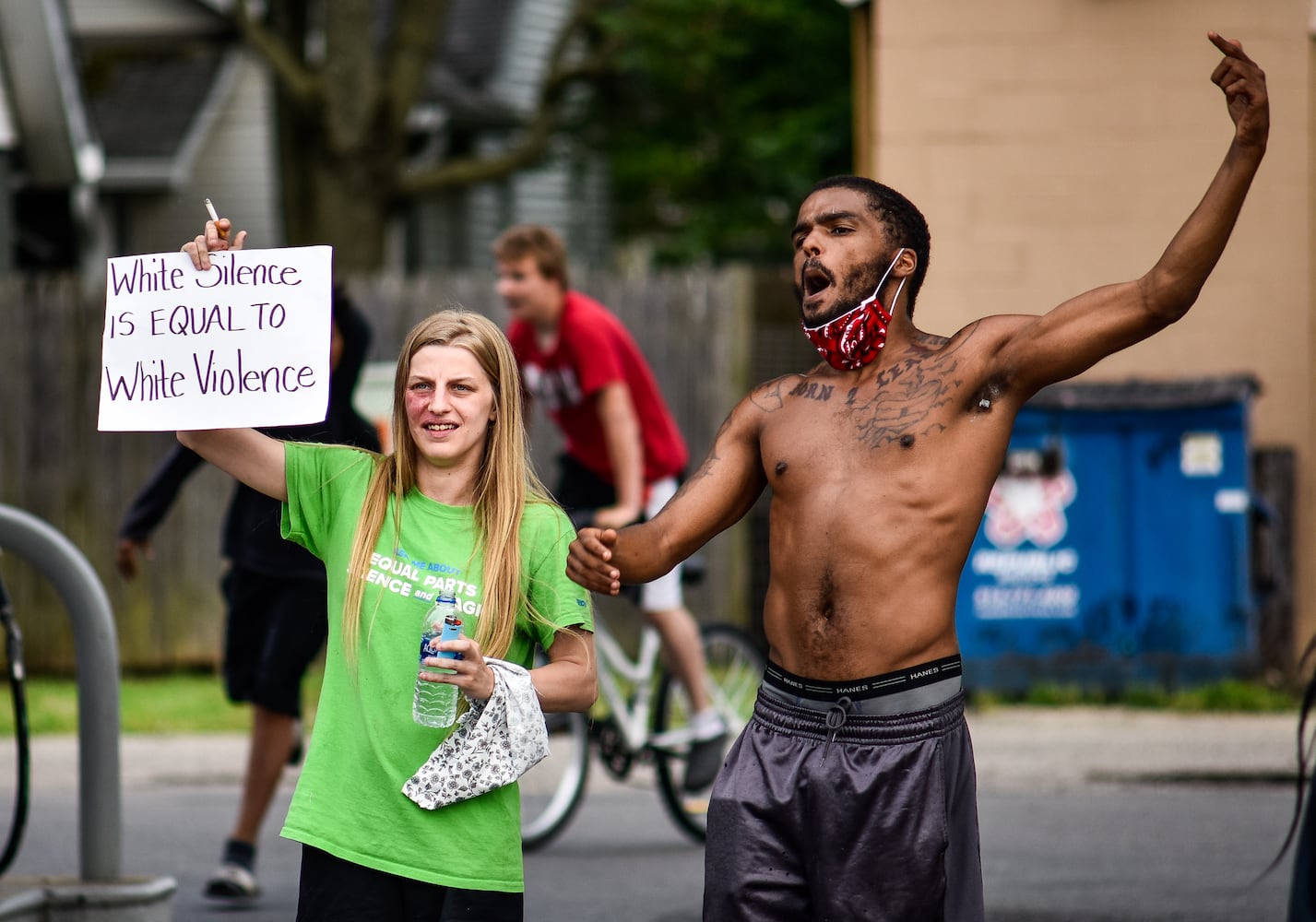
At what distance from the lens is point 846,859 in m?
3.28

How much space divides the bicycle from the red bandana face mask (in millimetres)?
3482

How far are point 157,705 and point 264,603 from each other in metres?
4.42

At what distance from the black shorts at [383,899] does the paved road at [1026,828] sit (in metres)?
2.63

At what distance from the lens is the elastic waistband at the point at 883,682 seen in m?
3.33

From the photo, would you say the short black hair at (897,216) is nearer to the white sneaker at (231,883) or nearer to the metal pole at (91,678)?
the metal pole at (91,678)

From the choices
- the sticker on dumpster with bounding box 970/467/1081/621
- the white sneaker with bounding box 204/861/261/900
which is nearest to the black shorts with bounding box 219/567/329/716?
the white sneaker with bounding box 204/861/261/900

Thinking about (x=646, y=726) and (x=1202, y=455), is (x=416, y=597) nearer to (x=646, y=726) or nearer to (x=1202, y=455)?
(x=646, y=726)

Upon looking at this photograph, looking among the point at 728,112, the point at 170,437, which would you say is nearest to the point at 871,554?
the point at 170,437

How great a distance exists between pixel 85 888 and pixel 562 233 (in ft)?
61.8

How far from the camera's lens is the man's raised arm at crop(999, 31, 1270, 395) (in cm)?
310

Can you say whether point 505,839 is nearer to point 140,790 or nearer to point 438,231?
point 140,790

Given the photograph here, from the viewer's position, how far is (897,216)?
3.50 metres

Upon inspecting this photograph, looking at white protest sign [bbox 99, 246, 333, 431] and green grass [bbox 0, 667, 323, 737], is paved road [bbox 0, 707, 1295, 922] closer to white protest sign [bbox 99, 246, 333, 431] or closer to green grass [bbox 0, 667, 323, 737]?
green grass [bbox 0, 667, 323, 737]

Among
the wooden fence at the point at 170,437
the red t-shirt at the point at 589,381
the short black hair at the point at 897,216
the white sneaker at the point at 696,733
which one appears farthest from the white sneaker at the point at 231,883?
the wooden fence at the point at 170,437
